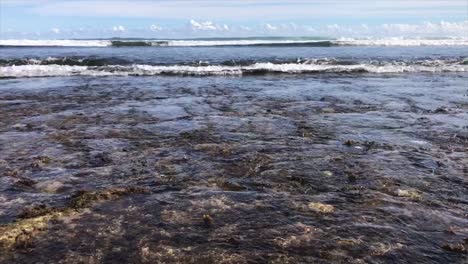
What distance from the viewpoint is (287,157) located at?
8234 mm

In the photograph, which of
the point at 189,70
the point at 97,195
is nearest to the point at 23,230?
the point at 97,195

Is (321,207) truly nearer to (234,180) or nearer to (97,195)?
(234,180)

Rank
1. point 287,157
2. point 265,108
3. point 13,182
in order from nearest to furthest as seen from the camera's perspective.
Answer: point 13,182
point 287,157
point 265,108

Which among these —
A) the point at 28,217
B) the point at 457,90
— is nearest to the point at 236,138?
the point at 28,217

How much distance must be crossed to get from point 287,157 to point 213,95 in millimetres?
8609

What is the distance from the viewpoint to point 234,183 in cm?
687

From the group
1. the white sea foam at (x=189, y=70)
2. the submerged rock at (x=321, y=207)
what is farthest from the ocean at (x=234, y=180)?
the white sea foam at (x=189, y=70)

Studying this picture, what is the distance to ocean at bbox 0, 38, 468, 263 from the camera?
195 inches

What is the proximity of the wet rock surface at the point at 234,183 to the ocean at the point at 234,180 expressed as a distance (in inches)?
1.0

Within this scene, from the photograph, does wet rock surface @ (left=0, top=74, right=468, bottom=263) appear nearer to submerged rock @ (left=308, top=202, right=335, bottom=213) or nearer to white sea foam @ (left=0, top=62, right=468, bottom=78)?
submerged rock @ (left=308, top=202, right=335, bottom=213)

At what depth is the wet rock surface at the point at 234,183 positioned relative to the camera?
194 inches

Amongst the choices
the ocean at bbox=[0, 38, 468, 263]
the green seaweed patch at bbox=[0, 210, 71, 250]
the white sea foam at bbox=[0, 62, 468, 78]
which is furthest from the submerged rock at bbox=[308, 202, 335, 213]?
the white sea foam at bbox=[0, 62, 468, 78]

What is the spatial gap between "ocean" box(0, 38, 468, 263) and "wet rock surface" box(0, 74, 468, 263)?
2 centimetres

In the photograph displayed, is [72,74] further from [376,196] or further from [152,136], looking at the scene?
[376,196]
